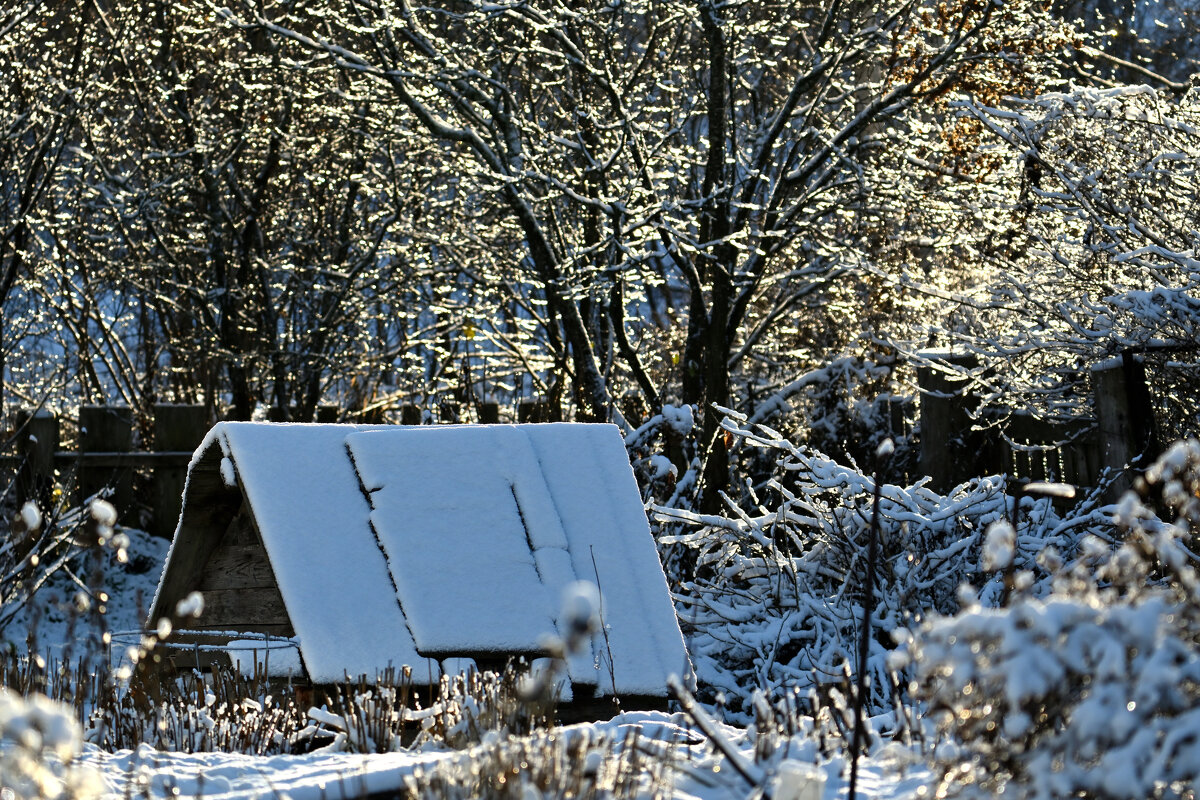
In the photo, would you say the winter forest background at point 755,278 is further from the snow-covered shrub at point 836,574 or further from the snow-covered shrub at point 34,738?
the snow-covered shrub at point 34,738

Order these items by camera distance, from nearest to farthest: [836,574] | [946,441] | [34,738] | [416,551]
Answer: [34,738] → [416,551] → [836,574] → [946,441]

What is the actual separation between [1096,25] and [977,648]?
59.0 ft

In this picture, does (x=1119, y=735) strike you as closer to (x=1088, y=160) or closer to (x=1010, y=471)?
(x=1088, y=160)

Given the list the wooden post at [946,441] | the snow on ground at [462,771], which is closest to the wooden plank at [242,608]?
the snow on ground at [462,771]

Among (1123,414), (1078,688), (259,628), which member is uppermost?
(1123,414)

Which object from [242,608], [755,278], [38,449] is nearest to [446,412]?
[755,278]

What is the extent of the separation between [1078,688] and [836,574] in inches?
142

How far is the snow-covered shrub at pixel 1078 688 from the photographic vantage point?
74.2 inches

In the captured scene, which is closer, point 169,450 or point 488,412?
point 169,450

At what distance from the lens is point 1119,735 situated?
185 cm

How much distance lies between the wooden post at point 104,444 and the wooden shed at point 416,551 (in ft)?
16.3

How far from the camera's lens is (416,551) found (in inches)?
163

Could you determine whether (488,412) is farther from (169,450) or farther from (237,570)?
(237,570)

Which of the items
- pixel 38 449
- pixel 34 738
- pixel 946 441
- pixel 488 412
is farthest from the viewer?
pixel 488 412
